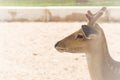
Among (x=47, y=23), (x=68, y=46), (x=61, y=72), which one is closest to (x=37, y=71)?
(x=61, y=72)

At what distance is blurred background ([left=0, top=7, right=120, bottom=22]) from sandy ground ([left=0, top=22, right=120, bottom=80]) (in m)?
0.25

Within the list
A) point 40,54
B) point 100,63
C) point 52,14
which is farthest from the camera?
point 52,14

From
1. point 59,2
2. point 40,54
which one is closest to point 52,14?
point 59,2

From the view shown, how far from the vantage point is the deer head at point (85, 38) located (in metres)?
2.97

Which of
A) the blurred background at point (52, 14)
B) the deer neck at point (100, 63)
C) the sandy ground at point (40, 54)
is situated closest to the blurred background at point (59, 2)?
the blurred background at point (52, 14)

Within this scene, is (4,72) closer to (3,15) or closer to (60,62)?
(60,62)

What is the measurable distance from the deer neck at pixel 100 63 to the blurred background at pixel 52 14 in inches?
193

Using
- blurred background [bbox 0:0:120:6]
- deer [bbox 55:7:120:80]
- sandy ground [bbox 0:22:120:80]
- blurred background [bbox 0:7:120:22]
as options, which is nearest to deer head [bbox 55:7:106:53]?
deer [bbox 55:7:120:80]

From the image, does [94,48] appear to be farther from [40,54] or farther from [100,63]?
[40,54]

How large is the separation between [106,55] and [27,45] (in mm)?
3332

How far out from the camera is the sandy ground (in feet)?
16.3

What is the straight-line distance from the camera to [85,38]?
3.03 m

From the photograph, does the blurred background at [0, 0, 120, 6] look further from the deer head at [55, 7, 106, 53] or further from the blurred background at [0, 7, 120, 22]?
the deer head at [55, 7, 106, 53]

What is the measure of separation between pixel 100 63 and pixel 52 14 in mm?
5160
